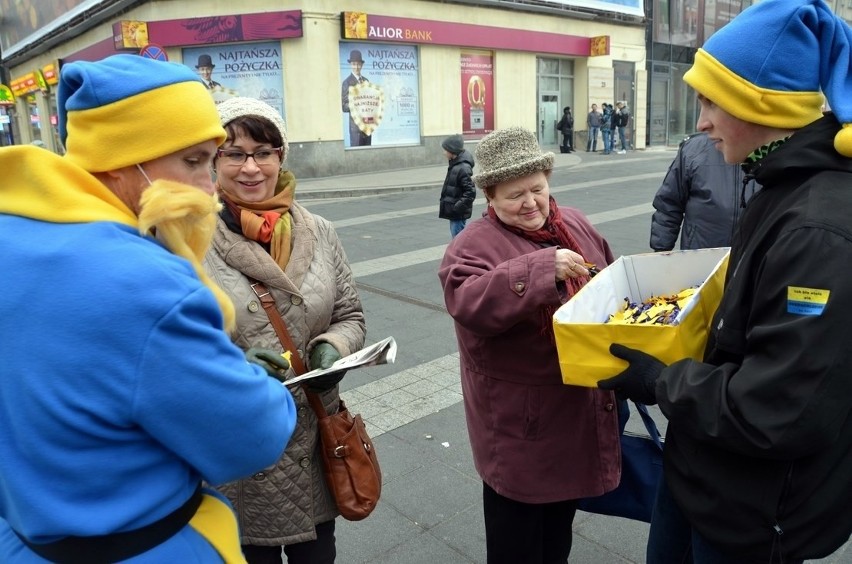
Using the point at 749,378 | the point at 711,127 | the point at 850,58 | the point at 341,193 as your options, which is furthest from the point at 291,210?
the point at 341,193

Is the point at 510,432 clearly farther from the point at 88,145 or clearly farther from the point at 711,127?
the point at 88,145

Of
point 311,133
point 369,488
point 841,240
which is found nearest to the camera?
point 841,240

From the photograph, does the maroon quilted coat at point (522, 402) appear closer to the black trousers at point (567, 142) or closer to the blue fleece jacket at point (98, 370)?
the blue fleece jacket at point (98, 370)

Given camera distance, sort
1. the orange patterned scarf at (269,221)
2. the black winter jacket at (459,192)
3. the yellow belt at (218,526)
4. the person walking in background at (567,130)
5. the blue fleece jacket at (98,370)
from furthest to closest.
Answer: the person walking in background at (567,130)
the black winter jacket at (459,192)
the orange patterned scarf at (269,221)
the yellow belt at (218,526)
the blue fleece jacket at (98,370)

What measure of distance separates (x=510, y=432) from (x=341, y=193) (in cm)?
1328

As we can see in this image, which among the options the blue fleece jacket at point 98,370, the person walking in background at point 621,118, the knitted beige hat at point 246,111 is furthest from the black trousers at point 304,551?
the person walking in background at point 621,118

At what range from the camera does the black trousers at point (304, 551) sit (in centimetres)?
210

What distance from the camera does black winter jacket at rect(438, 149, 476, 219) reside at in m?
8.47

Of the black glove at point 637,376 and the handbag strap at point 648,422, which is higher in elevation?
the black glove at point 637,376

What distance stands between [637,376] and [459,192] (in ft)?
22.8

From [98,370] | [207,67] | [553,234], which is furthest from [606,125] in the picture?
[98,370]

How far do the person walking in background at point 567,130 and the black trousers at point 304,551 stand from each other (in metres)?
21.6

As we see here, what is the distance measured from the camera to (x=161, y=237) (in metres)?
1.29

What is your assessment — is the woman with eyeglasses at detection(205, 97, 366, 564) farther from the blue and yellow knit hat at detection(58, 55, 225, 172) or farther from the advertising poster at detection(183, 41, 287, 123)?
the advertising poster at detection(183, 41, 287, 123)
